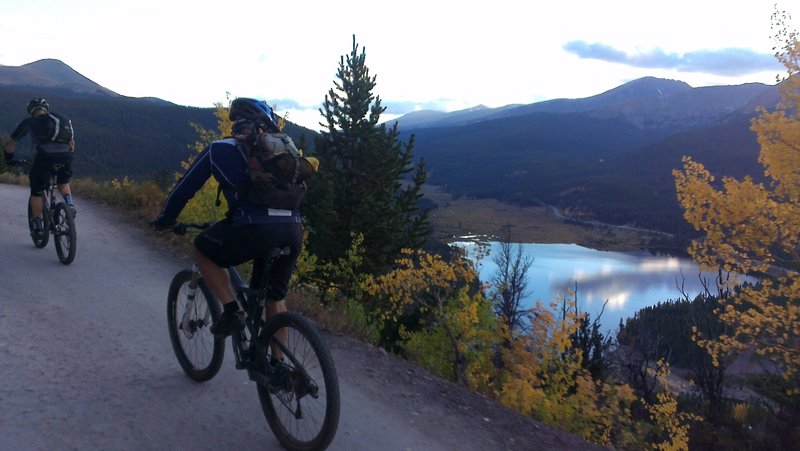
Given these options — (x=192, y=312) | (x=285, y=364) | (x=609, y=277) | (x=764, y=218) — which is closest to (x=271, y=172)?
(x=285, y=364)

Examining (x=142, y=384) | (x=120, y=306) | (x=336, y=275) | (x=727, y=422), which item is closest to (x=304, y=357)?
(x=142, y=384)

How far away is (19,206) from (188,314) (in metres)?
9.90

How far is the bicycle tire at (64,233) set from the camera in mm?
7305

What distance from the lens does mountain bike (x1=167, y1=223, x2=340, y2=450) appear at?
3230mm

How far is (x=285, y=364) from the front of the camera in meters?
3.45

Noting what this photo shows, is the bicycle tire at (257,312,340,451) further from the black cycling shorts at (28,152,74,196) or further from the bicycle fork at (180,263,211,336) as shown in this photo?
the black cycling shorts at (28,152,74,196)

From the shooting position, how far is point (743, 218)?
1241 centimetres

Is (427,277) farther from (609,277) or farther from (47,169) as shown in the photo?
(609,277)

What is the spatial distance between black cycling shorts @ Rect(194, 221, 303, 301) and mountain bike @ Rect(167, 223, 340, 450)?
6cm

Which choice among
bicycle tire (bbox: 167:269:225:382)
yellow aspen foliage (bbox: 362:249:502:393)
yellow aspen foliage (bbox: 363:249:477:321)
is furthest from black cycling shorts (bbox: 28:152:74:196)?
yellow aspen foliage (bbox: 363:249:477:321)

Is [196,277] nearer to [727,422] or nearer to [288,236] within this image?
[288,236]

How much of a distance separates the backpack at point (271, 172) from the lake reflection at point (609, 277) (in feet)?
180

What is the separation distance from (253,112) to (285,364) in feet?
4.88

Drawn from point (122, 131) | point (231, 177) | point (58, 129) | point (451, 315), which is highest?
point (122, 131)
